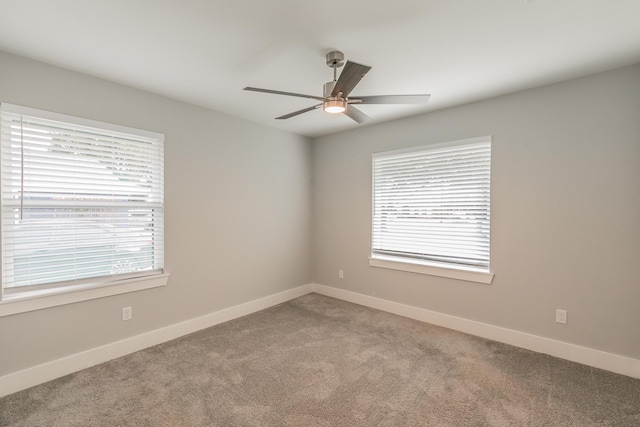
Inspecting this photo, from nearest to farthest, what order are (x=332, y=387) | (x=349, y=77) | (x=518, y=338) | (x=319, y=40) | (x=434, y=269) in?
1. (x=349, y=77)
2. (x=319, y=40)
3. (x=332, y=387)
4. (x=518, y=338)
5. (x=434, y=269)

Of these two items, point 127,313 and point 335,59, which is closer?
point 335,59

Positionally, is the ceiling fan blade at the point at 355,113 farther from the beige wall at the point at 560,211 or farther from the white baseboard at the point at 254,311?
the white baseboard at the point at 254,311

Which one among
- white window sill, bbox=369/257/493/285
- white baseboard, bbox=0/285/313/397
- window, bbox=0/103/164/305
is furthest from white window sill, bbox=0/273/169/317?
white window sill, bbox=369/257/493/285

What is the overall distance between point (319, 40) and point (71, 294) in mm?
2771

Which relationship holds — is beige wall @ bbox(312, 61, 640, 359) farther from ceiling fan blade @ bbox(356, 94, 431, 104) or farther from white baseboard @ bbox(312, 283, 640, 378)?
ceiling fan blade @ bbox(356, 94, 431, 104)

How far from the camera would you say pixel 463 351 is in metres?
2.80

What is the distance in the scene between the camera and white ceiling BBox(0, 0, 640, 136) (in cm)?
171

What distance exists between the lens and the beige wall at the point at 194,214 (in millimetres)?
2309

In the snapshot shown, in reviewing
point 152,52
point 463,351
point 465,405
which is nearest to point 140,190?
point 152,52

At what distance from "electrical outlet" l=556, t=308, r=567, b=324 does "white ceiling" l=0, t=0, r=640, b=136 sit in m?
2.07

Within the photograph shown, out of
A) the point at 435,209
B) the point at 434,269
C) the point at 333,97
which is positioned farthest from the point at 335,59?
the point at 434,269

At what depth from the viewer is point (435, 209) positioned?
137 inches

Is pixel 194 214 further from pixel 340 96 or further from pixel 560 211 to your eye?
pixel 560 211

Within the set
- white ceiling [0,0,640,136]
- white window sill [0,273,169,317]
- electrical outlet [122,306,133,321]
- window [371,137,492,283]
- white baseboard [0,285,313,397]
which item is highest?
white ceiling [0,0,640,136]
